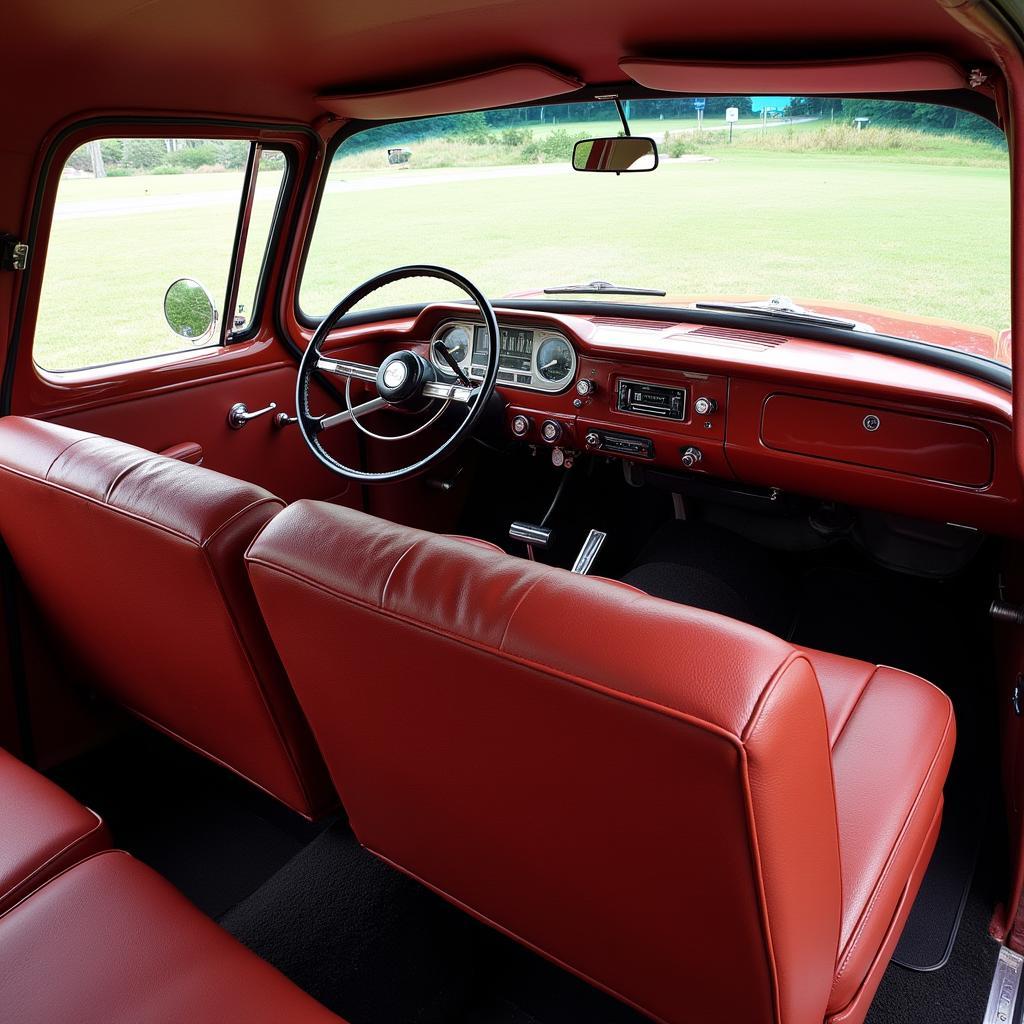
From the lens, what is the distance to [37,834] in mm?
1467

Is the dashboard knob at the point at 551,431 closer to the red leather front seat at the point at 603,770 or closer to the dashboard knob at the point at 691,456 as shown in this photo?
the dashboard knob at the point at 691,456

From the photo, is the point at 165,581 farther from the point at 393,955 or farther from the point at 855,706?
the point at 855,706

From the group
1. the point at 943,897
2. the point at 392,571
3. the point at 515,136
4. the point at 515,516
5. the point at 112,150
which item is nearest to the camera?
the point at 392,571

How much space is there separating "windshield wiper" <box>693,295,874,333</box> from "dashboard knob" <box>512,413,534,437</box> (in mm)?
795

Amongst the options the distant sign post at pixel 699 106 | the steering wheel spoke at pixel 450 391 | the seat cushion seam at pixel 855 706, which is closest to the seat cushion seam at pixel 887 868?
the seat cushion seam at pixel 855 706

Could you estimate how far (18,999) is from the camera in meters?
1.19

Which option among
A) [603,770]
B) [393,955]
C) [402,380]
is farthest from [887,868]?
[402,380]

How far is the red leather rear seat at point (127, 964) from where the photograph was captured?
1.17 meters

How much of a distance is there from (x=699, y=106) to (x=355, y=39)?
3.76 ft

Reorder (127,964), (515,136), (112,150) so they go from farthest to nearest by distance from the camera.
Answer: (515,136), (112,150), (127,964)

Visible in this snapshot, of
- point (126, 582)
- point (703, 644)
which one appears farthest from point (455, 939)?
point (703, 644)

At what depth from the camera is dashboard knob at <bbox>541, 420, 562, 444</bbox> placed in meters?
Answer: 3.17

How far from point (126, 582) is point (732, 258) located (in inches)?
89.4

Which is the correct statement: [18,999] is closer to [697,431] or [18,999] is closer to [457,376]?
[457,376]
